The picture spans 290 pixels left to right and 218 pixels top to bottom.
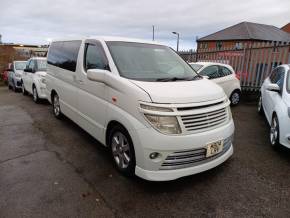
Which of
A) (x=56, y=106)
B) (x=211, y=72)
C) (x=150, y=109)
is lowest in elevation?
(x=56, y=106)

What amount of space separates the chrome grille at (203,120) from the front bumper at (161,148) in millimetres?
90

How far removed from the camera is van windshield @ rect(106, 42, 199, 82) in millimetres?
3770

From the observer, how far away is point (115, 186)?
3.31 metres

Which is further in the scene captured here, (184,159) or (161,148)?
(184,159)

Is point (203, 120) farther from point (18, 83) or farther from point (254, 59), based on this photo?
point (18, 83)

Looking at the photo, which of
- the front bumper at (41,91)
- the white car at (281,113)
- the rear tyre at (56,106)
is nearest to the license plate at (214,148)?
the white car at (281,113)

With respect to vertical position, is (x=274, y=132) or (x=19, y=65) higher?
(x=19, y=65)

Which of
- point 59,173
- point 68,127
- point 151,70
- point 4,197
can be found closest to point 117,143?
point 59,173

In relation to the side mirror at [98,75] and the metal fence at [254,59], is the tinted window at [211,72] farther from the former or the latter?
the side mirror at [98,75]

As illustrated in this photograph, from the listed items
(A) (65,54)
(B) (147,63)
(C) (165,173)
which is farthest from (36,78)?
(C) (165,173)

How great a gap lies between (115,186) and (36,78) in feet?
21.6

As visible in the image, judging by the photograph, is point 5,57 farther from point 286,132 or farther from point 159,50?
point 286,132

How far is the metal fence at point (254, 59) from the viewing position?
361 inches

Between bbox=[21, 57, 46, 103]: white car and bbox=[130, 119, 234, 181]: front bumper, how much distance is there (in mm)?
6320
